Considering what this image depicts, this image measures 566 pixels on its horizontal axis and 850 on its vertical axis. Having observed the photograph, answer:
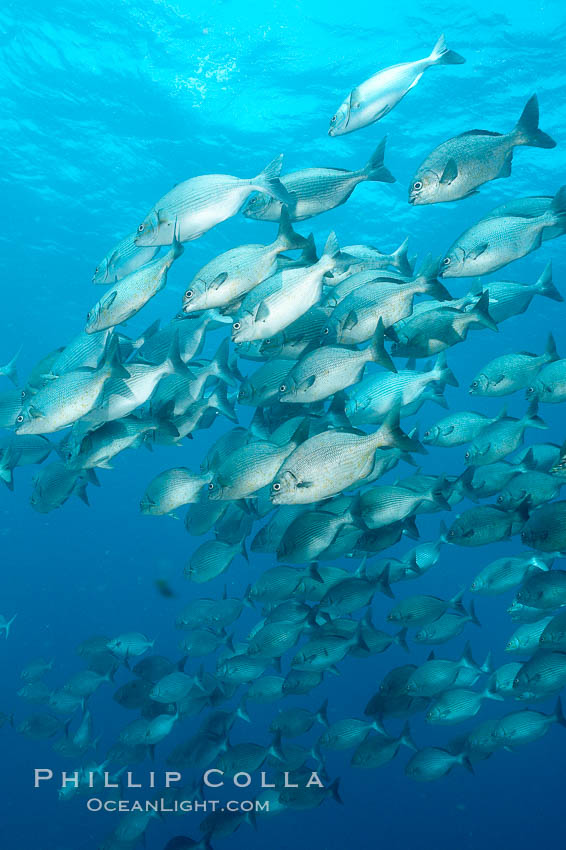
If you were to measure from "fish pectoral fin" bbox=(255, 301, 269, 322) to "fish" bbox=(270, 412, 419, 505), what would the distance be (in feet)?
2.85

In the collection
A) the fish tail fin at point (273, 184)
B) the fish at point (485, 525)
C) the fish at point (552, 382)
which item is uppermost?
the fish tail fin at point (273, 184)

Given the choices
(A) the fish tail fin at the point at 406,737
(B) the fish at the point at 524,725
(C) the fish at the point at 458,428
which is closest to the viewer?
(C) the fish at the point at 458,428

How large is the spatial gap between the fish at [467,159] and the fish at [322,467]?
1.72 meters

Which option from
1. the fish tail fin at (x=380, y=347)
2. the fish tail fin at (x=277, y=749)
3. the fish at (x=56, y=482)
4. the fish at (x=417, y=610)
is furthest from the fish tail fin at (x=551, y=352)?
the fish tail fin at (x=277, y=749)

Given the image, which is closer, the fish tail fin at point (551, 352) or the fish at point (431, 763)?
the fish tail fin at point (551, 352)

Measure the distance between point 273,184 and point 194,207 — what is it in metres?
0.61

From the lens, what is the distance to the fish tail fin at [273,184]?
13.2ft

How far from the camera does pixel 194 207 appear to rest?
12.7ft

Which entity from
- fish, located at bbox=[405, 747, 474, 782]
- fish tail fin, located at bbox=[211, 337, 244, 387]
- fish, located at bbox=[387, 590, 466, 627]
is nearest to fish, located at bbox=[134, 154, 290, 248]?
fish tail fin, located at bbox=[211, 337, 244, 387]

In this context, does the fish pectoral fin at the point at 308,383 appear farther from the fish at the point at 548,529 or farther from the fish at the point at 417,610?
the fish at the point at 417,610

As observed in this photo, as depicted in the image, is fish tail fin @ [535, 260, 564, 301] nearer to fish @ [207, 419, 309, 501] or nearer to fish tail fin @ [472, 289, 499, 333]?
fish tail fin @ [472, 289, 499, 333]

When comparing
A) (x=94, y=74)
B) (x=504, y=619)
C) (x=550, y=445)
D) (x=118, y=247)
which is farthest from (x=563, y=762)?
(x=94, y=74)

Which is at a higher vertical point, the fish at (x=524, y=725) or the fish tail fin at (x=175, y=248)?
the fish tail fin at (x=175, y=248)

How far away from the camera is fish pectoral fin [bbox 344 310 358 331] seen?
4066 mm
